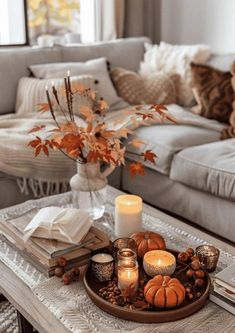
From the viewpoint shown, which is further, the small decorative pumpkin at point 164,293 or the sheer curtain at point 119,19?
the sheer curtain at point 119,19

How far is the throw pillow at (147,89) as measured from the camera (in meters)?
3.01

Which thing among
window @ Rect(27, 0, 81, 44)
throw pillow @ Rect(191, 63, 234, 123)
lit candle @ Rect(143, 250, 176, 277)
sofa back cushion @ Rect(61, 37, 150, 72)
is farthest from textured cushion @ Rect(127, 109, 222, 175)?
window @ Rect(27, 0, 81, 44)

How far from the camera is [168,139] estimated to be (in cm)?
246

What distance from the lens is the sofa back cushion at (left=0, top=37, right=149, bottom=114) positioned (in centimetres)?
286

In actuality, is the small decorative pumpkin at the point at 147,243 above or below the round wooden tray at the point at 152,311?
above

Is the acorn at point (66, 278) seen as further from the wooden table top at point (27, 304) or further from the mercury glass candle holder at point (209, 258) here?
the mercury glass candle holder at point (209, 258)

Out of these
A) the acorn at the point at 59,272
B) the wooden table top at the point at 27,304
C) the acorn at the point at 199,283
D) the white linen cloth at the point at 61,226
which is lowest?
the wooden table top at the point at 27,304

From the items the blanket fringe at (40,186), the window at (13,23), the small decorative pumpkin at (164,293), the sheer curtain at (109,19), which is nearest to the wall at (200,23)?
the sheer curtain at (109,19)

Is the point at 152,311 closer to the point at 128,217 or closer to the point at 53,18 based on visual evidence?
the point at 128,217

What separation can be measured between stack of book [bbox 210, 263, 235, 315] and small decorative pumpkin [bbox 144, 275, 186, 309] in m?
0.10

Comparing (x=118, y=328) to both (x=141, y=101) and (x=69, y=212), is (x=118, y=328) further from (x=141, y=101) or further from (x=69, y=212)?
(x=141, y=101)

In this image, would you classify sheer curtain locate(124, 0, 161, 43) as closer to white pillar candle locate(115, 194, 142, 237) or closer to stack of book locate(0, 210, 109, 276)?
white pillar candle locate(115, 194, 142, 237)

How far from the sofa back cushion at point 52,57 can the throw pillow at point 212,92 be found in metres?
0.54

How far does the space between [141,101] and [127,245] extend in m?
1.67
